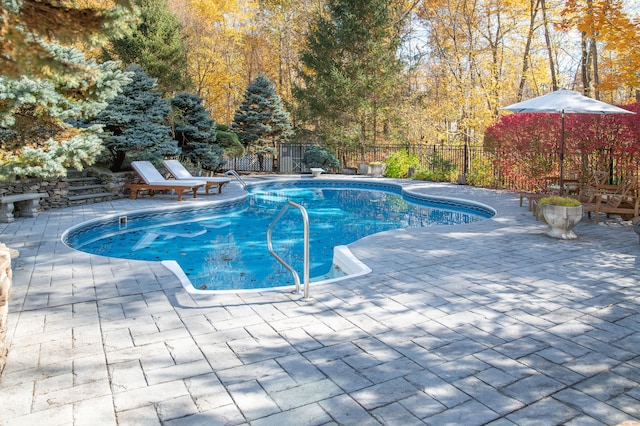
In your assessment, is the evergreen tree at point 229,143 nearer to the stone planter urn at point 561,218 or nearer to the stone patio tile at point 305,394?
the stone planter urn at point 561,218

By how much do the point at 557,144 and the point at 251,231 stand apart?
7159 millimetres

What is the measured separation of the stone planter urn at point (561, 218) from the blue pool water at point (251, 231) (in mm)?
3154

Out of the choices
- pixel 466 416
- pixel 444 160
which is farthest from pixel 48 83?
pixel 444 160

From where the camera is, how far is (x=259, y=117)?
63.7ft

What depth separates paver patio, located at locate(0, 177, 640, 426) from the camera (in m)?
2.61

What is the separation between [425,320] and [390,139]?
1670cm

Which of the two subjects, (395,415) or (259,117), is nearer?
(395,415)

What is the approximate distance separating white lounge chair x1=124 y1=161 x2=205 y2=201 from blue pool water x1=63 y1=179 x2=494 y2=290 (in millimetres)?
708

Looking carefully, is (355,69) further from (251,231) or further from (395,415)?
(395,415)

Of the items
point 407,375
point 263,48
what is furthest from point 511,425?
point 263,48

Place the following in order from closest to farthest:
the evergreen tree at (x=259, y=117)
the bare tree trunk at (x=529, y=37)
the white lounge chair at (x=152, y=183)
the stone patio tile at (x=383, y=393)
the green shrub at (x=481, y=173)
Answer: the stone patio tile at (x=383, y=393)
the white lounge chair at (x=152, y=183)
the green shrub at (x=481, y=173)
the bare tree trunk at (x=529, y=37)
the evergreen tree at (x=259, y=117)

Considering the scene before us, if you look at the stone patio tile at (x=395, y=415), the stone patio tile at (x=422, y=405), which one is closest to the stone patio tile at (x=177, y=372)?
the stone patio tile at (x=395, y=415)

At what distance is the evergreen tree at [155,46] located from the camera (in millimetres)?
16688

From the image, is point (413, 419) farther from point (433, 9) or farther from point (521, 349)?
point (433, 9)
